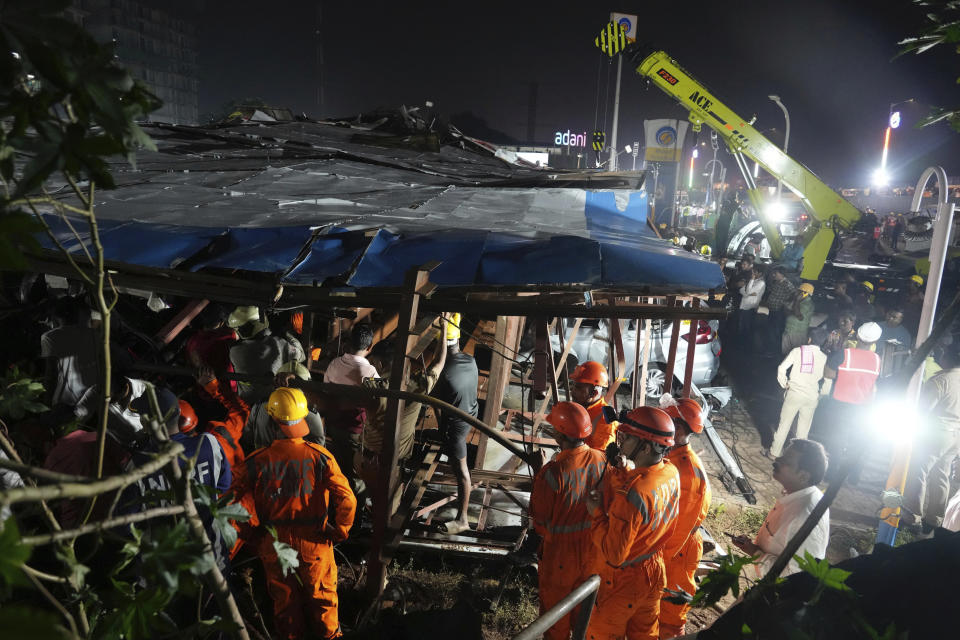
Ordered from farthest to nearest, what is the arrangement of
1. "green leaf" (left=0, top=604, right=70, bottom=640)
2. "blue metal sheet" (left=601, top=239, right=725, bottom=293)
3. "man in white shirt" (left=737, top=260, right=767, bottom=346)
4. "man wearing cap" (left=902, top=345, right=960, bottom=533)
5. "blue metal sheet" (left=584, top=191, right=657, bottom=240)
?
1. "man in white shirt" (left=737, top=260, right=767, bottom=346)
2. "man wearing cap" (left=902, top=345, right=960, bottom=533)
3. "blue metal sheet" (left=584, top=191, right=657, bottom=240)
4. "blue metal sheet" (left=601, top=239, right=725, bottom=293)
5. "green leaf" (left=0, top=604, right=70, bottom=640)

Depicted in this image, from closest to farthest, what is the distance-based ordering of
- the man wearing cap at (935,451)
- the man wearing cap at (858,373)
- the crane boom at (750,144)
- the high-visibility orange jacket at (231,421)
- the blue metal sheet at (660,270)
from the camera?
1. the blue metal sheet at (660,270)
2. the high-visibility orange jacket at (231,421)
3. the man wearing cap at (935,451)
4. the man wearing cap at (858,373)
5. the crane boom at (750,144)

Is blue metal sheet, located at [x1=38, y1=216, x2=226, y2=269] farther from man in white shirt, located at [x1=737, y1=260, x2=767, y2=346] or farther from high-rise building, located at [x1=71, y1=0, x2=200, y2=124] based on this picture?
high-rise building, located at [x1=71, y1=0, x2=200, y2=124]

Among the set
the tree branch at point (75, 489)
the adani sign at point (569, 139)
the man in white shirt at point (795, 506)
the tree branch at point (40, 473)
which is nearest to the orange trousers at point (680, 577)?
the man in white shirt at point (795, 506)

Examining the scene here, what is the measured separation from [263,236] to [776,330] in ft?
38.6

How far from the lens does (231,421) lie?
5070 millimetres

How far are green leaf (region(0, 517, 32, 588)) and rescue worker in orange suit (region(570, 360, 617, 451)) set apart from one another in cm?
448

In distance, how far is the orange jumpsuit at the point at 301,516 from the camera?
371cm

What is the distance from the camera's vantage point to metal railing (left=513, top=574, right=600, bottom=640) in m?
1.83

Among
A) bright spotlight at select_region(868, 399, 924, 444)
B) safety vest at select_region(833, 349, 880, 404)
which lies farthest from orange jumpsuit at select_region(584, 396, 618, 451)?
safety vest at select_region(833, 349, 880, 404)

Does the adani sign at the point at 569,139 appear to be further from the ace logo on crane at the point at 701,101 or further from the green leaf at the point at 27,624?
the green leaf at the point at 27,624

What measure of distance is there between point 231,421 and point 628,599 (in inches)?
151

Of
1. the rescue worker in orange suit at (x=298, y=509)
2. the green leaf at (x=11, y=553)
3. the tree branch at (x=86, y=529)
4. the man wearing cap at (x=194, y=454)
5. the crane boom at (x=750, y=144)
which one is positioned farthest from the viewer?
the crane boom at (x=750, y=144)

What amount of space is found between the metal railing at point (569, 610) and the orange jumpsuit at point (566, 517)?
1225 mm

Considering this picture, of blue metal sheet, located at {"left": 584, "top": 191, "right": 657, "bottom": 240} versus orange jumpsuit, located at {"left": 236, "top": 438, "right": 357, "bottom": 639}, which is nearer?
orange jumpsuit, located at {"left": 236, "top": 438, "right": 357, "bottom": 639}
